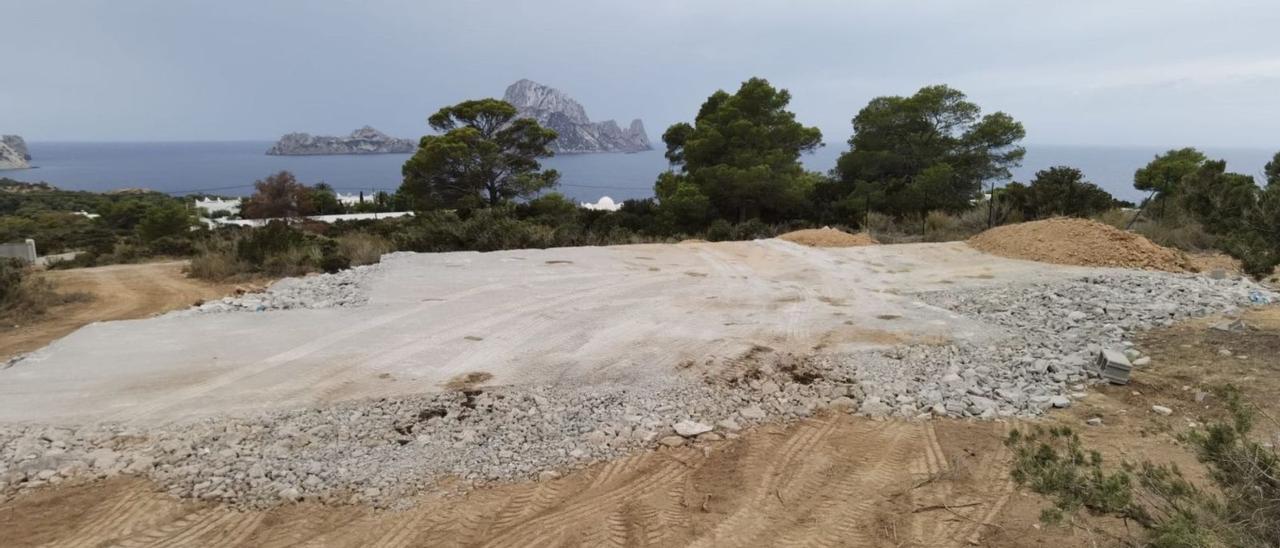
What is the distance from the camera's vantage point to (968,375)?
5355 mm

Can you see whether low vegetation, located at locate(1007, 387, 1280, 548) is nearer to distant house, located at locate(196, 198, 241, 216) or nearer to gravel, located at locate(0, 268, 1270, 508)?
gravel, located at locate(0, 268, 1270, 508)

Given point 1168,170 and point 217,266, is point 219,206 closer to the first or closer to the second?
point 217,266

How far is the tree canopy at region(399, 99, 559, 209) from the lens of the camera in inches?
994

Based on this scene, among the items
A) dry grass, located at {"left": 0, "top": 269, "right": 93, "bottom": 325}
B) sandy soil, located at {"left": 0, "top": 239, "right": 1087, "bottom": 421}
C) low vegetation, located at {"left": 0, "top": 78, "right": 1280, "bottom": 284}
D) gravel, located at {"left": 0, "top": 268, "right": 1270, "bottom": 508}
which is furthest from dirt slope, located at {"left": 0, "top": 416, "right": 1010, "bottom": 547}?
dry grass, located at {"left": 0, "top": 269, "right": 93, "bottom": 325}

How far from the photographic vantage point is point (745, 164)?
68.3ft

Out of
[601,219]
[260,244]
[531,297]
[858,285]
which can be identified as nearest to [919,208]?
[601,219]

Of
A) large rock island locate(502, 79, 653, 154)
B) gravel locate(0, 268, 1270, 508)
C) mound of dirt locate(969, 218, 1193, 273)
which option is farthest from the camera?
large rock island locate(502, 79, 653, 154)

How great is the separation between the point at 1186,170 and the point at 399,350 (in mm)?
22631

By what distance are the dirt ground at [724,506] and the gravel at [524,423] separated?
17 cm

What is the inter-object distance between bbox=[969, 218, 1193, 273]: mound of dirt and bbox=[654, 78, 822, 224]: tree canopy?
9599mm

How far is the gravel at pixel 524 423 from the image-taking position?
3.83 meters

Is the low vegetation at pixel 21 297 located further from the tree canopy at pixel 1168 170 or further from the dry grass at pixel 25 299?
the tree canopy at pixel 1168 170

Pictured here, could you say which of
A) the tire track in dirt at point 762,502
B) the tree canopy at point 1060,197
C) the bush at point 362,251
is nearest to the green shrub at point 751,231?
the tree canopy at point 1060,197

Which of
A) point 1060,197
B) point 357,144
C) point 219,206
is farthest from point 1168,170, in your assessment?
point 357,144
